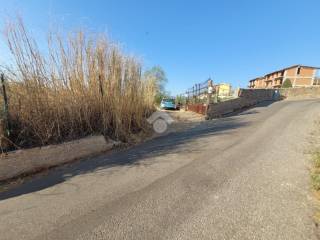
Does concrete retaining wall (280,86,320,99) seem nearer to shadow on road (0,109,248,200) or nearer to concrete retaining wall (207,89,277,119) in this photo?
concrete retaining wall (207,89,277,119)

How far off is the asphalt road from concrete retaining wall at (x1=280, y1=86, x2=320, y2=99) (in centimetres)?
2327

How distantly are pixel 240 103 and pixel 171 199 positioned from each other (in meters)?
12.9

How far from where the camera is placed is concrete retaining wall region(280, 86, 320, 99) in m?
21.6

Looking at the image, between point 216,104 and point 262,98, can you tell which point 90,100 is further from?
point 262,98

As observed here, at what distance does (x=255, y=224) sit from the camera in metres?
1.78

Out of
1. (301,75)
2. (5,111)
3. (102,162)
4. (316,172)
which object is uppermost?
(301,75)

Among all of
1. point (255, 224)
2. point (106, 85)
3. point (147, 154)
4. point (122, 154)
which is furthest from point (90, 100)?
point (255, 224)

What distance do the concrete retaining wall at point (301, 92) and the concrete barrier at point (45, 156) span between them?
2505cm

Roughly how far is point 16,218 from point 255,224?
258 cm

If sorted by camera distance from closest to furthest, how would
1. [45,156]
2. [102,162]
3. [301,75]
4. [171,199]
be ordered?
[171,199]
[45,156]
[102,162]
[301,75]

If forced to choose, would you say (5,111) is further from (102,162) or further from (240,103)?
(240,103)

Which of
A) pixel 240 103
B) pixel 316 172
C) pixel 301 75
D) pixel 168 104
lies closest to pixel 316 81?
pixel 301 75

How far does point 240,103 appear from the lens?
44.3ft

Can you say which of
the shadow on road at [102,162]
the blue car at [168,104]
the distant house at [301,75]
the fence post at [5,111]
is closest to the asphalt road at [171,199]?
the shadow on road at [102,162]
